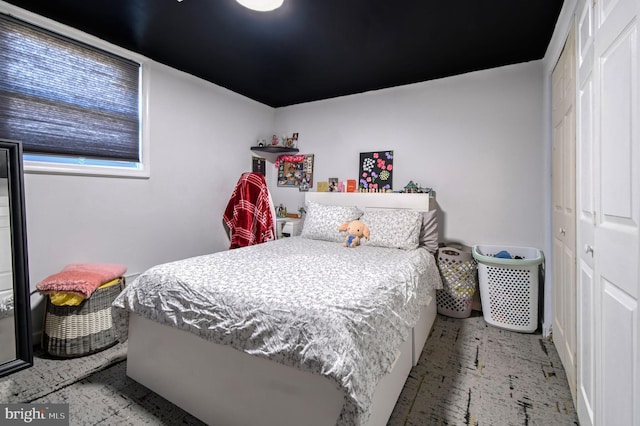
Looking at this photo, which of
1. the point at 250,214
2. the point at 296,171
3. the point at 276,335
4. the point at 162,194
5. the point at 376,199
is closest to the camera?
the point at 276,335

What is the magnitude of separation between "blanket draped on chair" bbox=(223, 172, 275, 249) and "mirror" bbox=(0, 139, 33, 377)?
5.70 feet

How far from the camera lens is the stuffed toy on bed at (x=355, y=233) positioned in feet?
8.26

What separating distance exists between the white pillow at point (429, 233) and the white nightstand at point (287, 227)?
1.49m

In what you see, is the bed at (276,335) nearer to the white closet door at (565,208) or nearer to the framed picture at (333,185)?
the white closet door at (565,208)

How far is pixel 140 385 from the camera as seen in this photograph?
64.5 inches

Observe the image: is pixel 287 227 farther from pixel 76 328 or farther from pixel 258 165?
pixel 76 328

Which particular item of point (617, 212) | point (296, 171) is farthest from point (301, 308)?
point (296, 171)

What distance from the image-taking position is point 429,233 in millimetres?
2631

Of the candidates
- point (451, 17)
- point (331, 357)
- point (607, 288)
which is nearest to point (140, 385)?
point (331, 357)

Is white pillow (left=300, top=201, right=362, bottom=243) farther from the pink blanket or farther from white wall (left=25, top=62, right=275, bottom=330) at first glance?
the pink blanket

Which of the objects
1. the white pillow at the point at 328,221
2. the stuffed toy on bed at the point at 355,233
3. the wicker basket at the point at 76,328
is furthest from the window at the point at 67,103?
the stuffed toy on bed at the point at 355,233

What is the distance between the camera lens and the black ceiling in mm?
1872

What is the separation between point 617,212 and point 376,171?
243cm

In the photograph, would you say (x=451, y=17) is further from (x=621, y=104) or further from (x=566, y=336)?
(x=566, y=336)
